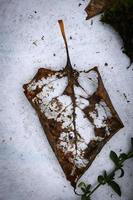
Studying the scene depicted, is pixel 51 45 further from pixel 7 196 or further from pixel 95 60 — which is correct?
pixel 7 196

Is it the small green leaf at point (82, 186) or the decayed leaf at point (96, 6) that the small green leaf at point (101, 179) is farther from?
the decayed leaf at point (96, 6)

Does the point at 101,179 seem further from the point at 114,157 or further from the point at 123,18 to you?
the point at 123,18

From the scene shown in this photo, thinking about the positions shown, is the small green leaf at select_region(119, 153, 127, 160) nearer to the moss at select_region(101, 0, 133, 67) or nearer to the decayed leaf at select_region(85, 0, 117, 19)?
the moss at select_region(101, 0, 133, 67)

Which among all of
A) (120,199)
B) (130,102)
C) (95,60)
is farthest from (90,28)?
(120,199)

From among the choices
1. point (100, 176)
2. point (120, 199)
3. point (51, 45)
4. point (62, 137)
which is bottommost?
point (120, 199)

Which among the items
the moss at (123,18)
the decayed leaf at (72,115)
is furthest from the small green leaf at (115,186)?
the moss at (123,18)

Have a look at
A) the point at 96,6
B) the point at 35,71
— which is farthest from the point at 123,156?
the point at 96,6
